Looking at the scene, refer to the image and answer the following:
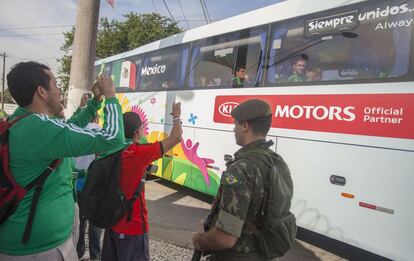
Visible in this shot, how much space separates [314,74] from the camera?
504cm

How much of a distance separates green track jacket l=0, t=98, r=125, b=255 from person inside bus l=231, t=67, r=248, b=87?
446cm

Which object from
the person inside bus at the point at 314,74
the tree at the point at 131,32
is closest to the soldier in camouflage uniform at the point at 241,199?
the person inside bus at the point at 314,74

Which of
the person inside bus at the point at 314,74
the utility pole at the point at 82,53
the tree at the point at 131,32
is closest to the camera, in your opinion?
the person inside bus at the point at 314,74

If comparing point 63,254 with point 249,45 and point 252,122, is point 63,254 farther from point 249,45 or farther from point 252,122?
point 249,45

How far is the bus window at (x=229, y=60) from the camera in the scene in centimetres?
593

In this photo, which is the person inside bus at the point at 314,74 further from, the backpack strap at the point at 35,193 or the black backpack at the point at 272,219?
the backpack strap at the point at 35,193

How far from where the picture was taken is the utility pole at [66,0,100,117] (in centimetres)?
585

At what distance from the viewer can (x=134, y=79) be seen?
971 centimetres

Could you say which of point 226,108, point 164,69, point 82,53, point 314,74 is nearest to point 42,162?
point 314,74

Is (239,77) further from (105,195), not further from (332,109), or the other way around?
(105,195)

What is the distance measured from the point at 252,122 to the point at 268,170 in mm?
303

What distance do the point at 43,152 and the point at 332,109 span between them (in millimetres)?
3823

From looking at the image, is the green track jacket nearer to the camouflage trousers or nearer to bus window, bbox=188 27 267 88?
the camouflage trousers

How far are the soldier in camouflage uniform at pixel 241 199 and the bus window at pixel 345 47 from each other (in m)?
2.93
